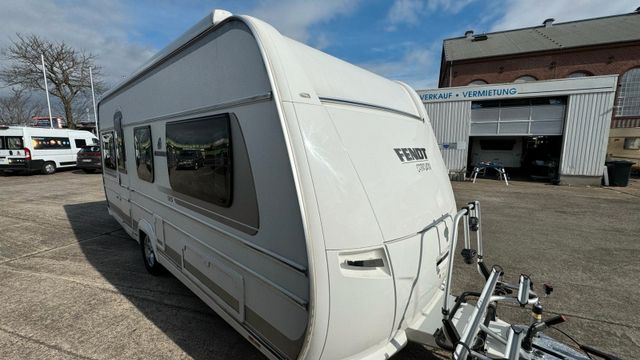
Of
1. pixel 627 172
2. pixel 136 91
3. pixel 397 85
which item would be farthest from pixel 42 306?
pixel 627 172

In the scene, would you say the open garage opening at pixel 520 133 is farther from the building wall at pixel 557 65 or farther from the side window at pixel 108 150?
the side window at pixel 108 150

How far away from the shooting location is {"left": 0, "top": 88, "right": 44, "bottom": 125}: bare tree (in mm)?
34938

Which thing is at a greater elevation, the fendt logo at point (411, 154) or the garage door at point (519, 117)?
the garage door at point (519, 117)

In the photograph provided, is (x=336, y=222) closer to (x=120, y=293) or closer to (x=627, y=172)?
(x=120, y=293)

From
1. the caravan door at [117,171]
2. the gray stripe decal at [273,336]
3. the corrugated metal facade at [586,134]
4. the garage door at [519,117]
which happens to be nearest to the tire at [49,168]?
the caravan door at [117,171]

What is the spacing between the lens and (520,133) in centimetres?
1395

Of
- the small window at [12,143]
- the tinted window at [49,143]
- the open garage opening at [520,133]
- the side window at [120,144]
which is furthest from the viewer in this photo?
the tinted window at [49,143]

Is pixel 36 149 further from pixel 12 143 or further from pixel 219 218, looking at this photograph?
pixel 219 218

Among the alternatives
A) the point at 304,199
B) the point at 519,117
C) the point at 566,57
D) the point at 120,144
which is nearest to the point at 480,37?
the point at 566,57

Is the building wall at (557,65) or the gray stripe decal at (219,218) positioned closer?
the gray stripe decal at (219,218)

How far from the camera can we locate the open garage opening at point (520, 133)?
13359 mm

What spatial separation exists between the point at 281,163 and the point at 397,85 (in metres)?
2.04

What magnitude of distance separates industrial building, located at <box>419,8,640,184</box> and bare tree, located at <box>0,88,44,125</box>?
150 feet

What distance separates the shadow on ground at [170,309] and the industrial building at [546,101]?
14.2 meters
